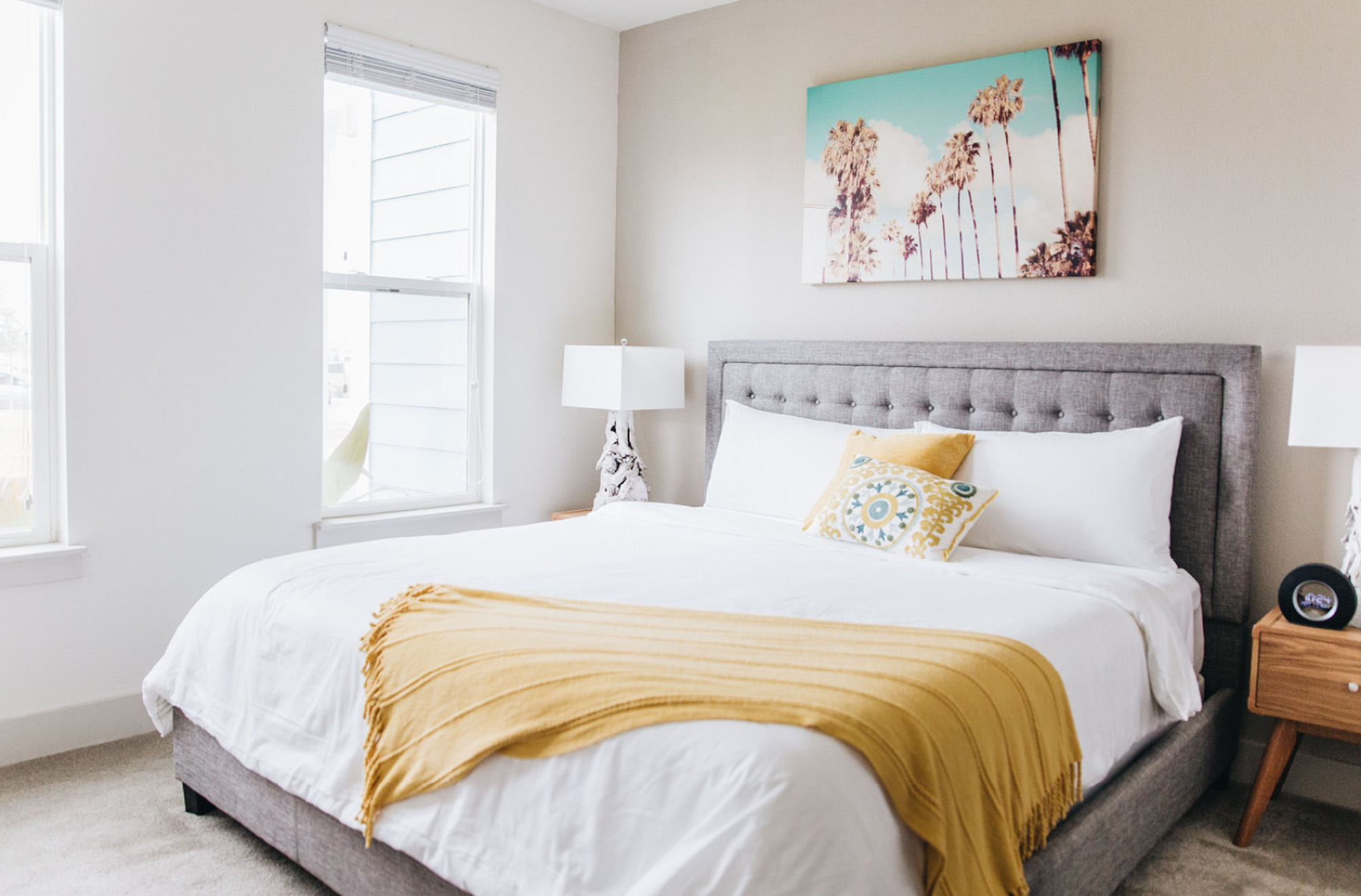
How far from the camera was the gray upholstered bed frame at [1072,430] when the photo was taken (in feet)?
6.54

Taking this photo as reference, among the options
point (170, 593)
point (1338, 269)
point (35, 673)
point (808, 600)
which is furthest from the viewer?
point (170, 593)

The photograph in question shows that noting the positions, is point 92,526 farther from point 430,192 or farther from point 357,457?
point 430,192

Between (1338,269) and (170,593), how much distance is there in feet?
11.8

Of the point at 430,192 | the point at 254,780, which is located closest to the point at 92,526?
the point at 254,780

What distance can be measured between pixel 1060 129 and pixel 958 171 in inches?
13.8

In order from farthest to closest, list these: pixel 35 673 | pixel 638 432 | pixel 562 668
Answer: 1. pixel 638 432
2. pixel 35 673
3. pixel 562 668

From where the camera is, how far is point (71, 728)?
2.96 metres

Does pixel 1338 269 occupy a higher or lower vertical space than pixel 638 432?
higher

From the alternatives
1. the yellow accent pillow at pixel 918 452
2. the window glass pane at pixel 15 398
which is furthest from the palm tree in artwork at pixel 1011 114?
the window glass pane at pixel 15 398

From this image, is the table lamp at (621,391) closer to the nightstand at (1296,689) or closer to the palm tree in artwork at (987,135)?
the palm tree in artwork at (987,135)

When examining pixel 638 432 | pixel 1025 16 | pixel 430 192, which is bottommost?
pixel 638 432

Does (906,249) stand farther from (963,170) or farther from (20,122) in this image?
(20,122)

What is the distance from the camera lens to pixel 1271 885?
2.30 m

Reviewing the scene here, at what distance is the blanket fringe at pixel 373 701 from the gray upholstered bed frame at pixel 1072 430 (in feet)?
0.32
